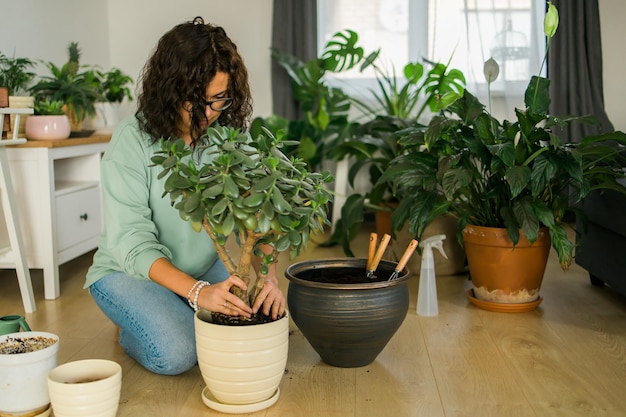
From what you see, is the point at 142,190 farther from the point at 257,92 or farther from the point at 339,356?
the point at 257,92

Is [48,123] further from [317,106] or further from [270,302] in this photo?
[317,106]

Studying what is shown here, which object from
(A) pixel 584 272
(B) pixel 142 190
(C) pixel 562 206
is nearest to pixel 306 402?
(B) pixel 142 190

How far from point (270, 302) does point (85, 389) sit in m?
0.49

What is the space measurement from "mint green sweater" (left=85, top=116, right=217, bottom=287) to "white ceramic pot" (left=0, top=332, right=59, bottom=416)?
0.34 metres

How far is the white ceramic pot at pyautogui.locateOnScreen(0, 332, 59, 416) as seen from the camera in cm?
178

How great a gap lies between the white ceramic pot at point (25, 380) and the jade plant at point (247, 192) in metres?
0.47

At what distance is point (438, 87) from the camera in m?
3.70

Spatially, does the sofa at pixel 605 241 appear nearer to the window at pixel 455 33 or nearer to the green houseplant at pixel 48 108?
the window at pixel 455 33

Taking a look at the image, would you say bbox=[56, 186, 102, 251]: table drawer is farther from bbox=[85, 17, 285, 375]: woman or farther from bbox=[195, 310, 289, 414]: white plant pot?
bbox=[195, 310, 289, 414]: white plant pot

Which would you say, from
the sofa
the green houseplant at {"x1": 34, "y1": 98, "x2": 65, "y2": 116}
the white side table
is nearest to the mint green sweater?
the white side table

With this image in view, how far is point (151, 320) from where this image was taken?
219 centimetres

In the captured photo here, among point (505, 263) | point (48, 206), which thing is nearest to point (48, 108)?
point (48, 206)

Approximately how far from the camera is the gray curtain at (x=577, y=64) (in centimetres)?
464

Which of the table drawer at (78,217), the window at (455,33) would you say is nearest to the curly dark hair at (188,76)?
the table drawer at (78,217)
